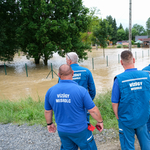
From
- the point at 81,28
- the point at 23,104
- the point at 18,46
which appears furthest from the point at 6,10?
the point at 23,104

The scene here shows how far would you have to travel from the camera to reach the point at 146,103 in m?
2.57

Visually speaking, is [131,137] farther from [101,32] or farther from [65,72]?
[101,32]

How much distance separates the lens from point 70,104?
231 cm

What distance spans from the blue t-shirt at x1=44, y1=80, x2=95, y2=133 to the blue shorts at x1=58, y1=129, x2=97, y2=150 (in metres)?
0.06

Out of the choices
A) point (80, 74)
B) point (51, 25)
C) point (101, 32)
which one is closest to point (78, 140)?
point (80, 74)

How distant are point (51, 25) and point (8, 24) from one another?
18.6 feet

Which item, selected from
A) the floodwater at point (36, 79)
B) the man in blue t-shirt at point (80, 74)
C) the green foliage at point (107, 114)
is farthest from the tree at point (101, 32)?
the man in blue t-shirt at point (80, 74)

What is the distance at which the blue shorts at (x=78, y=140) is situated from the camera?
240 cm

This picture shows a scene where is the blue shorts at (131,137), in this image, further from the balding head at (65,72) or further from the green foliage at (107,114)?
the green foliage at (107,114)

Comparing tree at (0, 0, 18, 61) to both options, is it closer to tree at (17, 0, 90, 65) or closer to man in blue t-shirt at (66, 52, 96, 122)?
tree at (17, 0, 90, 65)

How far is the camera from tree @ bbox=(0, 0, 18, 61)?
19.0 m

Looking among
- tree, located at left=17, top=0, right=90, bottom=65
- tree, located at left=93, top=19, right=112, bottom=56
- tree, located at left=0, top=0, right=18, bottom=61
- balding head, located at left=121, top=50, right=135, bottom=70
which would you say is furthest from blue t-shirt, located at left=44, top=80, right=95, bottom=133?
tree, located at left=93, top=19, right=112, bottom=56

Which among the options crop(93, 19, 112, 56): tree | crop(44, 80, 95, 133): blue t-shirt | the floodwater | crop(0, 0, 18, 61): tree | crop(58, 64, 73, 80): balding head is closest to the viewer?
crop(44, 80, 95, 133): blue t-shirt

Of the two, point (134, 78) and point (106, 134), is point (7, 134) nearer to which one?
point (106, 134)
